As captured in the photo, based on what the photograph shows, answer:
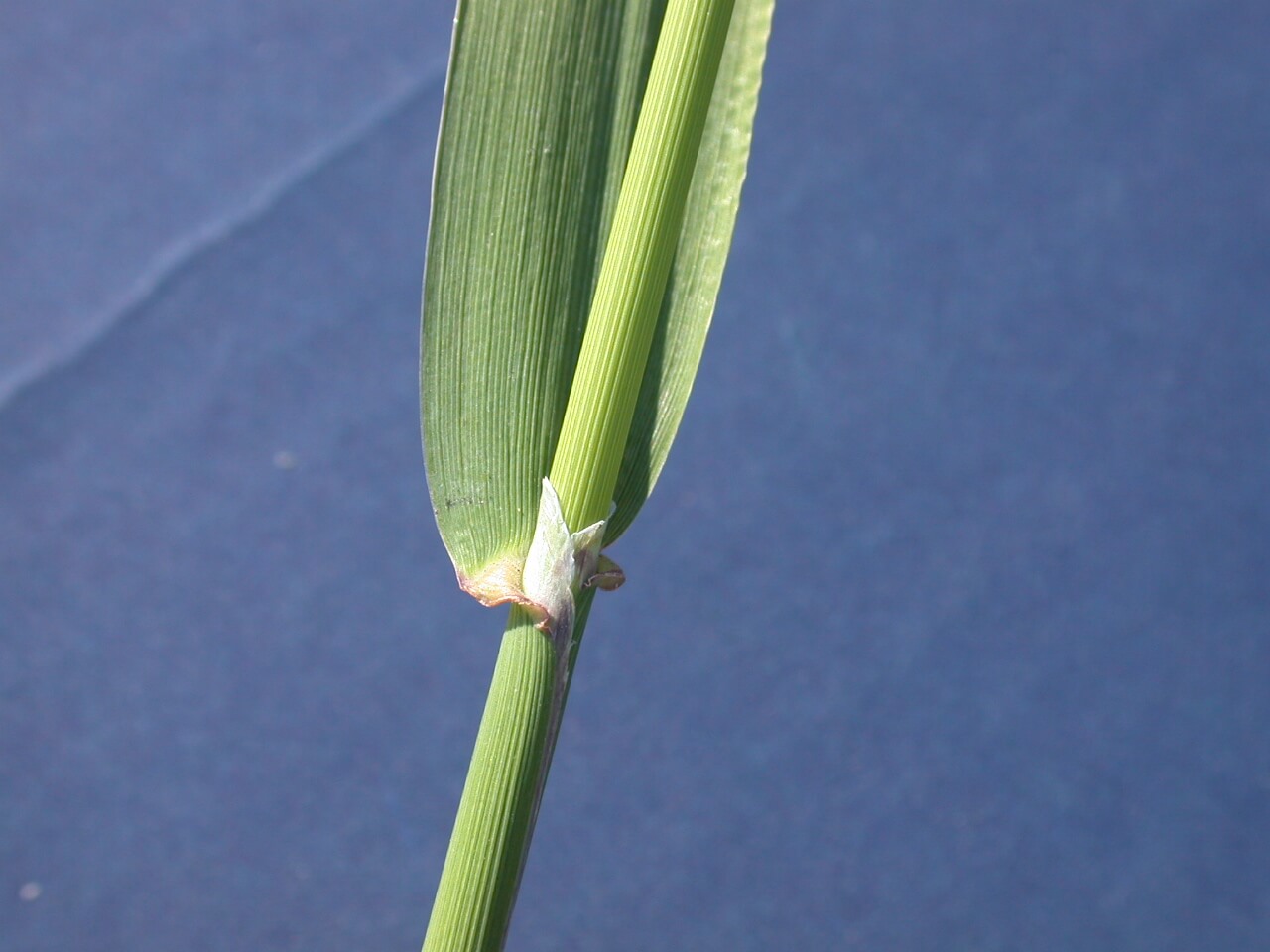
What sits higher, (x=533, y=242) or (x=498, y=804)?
(x=533, y=242)

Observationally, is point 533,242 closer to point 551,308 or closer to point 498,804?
point 551,308

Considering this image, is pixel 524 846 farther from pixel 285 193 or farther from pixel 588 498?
pixel 285 193

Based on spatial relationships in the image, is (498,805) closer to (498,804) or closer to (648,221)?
(498,804)

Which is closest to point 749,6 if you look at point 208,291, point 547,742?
point 547,742

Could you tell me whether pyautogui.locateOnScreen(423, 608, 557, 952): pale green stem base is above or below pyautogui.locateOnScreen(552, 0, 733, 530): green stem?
below

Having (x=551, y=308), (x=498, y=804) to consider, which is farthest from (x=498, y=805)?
(x=551, y=308)
